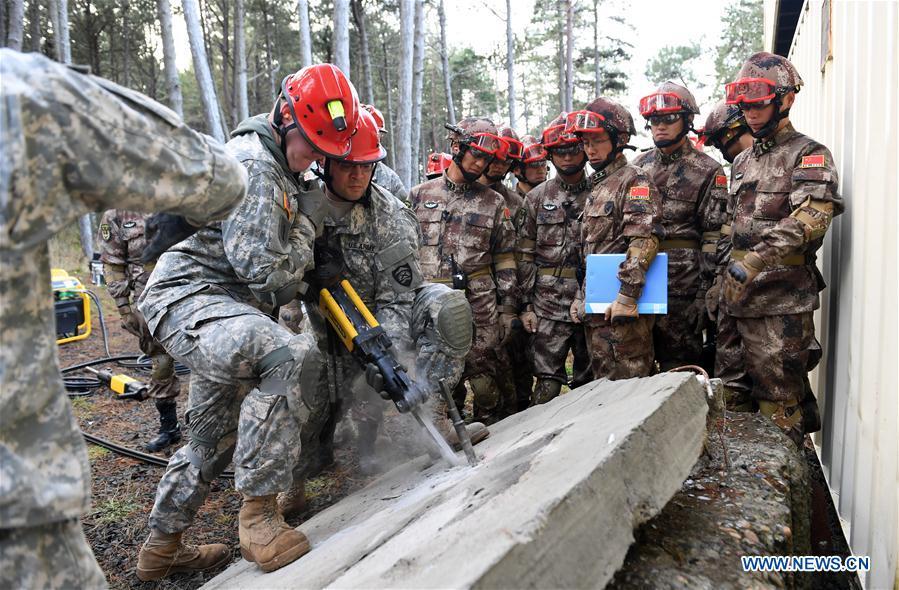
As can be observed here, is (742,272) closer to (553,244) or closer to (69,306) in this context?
(553,244)

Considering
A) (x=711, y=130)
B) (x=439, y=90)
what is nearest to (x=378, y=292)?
(x=711, y=130)

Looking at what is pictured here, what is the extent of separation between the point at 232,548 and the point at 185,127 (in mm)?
2548

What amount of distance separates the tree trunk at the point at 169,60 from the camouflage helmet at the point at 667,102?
29.5 ft

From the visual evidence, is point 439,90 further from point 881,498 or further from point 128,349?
point 881,498

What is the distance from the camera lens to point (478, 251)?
199 inches

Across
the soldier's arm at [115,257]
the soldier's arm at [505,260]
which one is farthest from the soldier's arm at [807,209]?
the soldier's arm at [115,257]

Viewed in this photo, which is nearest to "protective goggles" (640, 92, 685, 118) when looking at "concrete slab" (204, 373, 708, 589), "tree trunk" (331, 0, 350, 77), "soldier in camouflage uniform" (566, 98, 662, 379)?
"soldier in camouflage uniform" (566, 98, 662, 379)

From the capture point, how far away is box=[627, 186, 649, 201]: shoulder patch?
425 centimetres

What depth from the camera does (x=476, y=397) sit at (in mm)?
5062

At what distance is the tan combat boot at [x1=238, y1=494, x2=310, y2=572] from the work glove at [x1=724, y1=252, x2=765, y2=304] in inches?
111

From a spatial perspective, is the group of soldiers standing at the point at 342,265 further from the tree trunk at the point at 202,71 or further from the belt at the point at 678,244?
the tree trunk at the point at 202,71

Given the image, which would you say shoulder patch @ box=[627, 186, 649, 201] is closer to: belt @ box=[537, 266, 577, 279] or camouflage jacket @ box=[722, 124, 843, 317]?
camouflage jacket @ box=[722, 124, 843, 317]

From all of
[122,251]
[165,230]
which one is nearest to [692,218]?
[165,230]

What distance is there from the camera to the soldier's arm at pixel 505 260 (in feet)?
16.7
